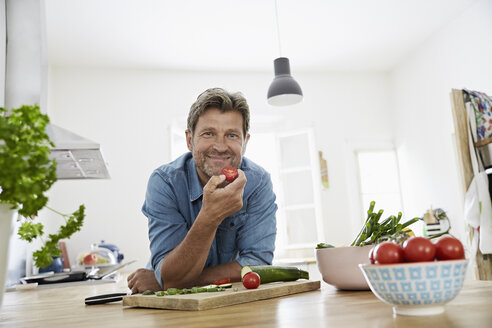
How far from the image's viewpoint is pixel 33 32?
1.91 m

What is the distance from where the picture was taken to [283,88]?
3340 mm

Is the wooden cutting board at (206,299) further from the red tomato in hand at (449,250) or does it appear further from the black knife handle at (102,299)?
the red tomato in hand at (449,250)

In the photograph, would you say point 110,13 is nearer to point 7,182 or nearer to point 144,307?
point 144,307

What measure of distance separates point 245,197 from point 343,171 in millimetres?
3716

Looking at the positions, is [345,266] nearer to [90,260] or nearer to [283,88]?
[283,88]

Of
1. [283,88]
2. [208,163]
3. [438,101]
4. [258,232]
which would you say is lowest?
[258,232]

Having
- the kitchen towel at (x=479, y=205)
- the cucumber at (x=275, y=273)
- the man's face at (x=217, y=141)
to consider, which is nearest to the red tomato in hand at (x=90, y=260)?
the man's face at (x=217, y=141)

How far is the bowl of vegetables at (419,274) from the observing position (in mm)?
627

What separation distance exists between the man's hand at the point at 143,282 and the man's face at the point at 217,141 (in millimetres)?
391

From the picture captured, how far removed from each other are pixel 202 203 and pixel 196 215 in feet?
→ 0.65

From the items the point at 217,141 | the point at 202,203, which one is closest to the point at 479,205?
the point at 217,141

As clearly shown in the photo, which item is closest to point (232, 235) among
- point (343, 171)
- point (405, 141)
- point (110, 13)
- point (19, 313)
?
point (19, 313)

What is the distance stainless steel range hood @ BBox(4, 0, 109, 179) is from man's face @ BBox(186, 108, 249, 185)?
0.65 metres

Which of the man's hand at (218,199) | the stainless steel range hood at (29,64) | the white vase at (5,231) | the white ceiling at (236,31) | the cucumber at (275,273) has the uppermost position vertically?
the white ceiling at (236,31)
